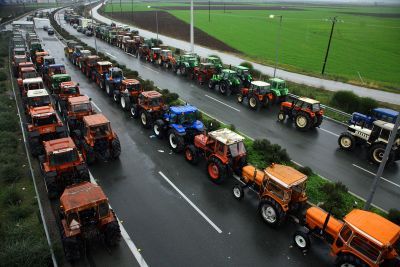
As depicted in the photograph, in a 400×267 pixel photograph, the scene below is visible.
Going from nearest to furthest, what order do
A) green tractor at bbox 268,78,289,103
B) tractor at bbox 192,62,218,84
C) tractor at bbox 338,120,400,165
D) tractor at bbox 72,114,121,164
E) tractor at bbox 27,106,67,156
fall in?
tractor at bbox 72,114,121,164, tractor at bbox 27,106,67,156, tractor at bbox 338,120,400,165, green tractor at bbox 268,78,289,103, tractor at bbox 192,62,218,84

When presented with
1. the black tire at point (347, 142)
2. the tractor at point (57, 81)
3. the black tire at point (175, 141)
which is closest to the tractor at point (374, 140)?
the black tire at point (347, 142)

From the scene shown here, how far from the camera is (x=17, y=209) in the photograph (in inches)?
465

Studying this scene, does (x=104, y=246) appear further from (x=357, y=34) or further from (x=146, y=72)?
(x=357, y=34)

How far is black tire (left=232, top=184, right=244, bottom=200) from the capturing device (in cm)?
1338

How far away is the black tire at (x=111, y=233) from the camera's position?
33.8 feet

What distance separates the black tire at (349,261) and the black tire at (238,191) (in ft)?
15.7

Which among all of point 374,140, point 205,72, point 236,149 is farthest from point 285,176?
point 205,72

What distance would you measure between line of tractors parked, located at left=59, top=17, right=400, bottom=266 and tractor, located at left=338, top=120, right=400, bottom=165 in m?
3.15

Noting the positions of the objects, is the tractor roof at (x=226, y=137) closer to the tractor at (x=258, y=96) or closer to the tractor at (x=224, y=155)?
the tractor at (x=224, y=155)

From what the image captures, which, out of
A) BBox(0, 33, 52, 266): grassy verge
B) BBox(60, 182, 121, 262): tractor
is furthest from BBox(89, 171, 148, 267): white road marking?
BBox(0, 33, 52, 266): grassy verge

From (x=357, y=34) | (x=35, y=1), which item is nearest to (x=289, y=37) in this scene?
(x=357, y=34)

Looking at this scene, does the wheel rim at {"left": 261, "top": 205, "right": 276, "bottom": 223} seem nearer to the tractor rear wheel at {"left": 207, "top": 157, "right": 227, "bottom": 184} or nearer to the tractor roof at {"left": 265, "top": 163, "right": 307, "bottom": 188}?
the tractor roof at {"left": 265, "top": 163, "right": 307, "bottom": 188}

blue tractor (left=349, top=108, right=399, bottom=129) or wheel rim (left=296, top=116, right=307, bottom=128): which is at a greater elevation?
blue tractor (left=349, top=108, right=399, bottom=129)

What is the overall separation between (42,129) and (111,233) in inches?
369
